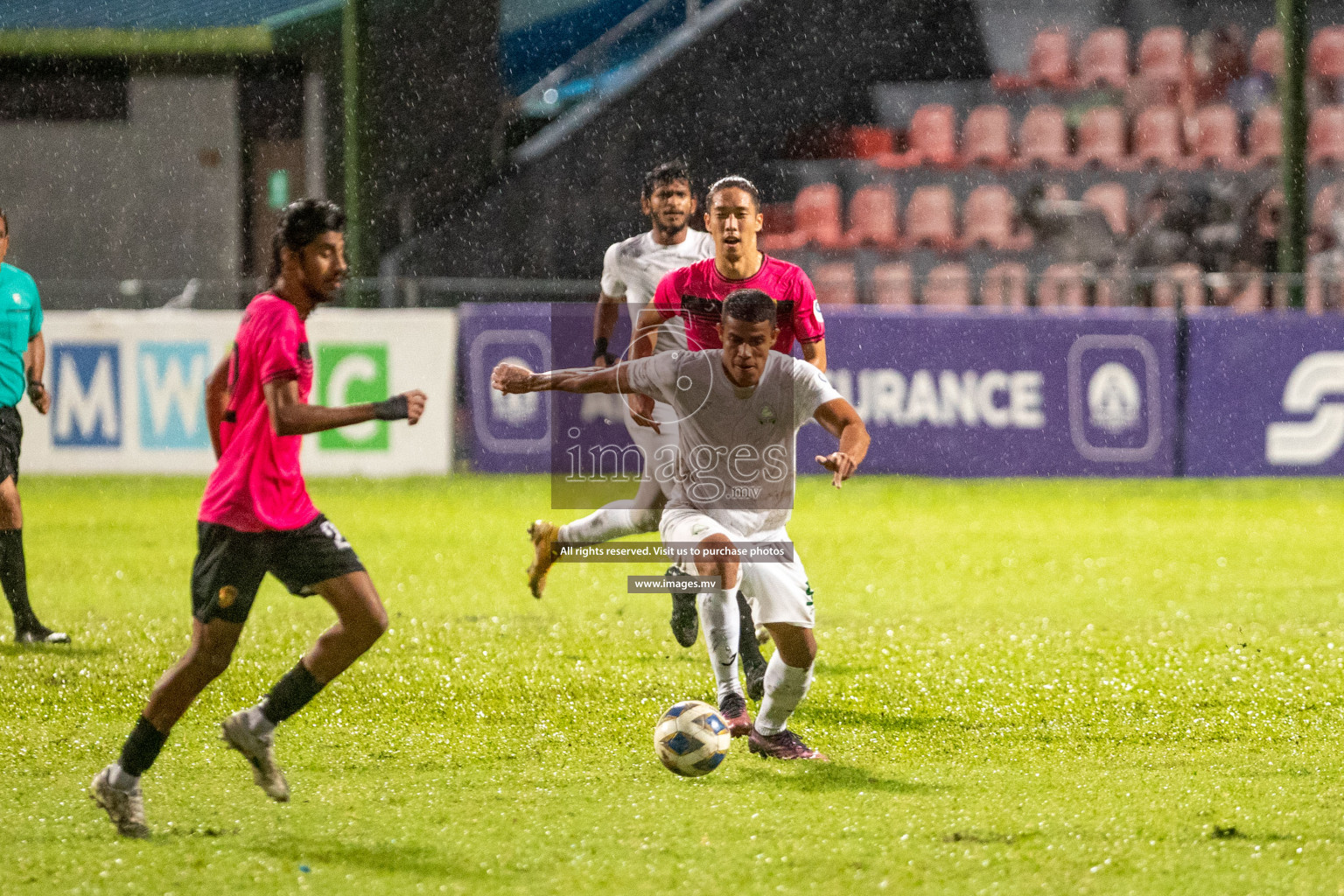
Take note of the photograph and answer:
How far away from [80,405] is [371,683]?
30.0 feet

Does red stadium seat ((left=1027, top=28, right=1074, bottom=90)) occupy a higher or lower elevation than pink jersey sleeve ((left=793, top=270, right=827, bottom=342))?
higher

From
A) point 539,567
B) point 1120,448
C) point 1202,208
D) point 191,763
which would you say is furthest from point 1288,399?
point 191,763

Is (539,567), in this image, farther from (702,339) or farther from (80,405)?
(80,405)

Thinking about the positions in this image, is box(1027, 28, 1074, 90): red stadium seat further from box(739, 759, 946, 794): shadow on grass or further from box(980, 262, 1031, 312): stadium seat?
box(739, 759, 946, 794): shadow on grass

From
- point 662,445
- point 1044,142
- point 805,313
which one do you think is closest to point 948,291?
point 1044,142

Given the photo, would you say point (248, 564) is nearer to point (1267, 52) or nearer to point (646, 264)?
point (646, 264)

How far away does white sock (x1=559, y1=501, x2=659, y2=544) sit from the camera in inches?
272

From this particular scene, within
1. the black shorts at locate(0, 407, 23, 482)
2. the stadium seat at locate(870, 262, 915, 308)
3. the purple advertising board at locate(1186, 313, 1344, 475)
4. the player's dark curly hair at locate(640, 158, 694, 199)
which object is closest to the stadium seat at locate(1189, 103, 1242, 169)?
the purple advertising board at locate(1186, 313, 1344, 475)

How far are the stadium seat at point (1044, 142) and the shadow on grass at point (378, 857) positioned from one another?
58.2 ft

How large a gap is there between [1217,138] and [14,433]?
1644 centimetres

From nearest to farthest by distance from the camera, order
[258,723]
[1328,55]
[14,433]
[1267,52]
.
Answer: [258,723], [14,433], [1328,55], [1267,52]

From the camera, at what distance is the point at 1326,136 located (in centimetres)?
2069

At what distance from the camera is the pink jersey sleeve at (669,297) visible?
6145 millimetres

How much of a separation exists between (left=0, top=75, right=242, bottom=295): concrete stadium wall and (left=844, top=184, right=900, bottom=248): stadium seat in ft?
27.8
